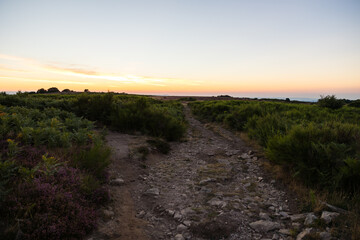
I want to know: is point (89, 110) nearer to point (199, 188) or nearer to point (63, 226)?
point (199, 188)

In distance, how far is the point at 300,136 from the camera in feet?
19.3

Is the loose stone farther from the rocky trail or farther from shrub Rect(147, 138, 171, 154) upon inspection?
shrub Rect(147, 138, 171, 154)

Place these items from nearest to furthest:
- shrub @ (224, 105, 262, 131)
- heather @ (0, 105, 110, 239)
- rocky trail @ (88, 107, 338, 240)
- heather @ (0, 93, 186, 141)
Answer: heather @ (0, 105, 110, 239), rocky trail @ (88, 107, 338, 240), heather @ (0, 93, 186, 141), shrub @ (224, 105, 262, 131)

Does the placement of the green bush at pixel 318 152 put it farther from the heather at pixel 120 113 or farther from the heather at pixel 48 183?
the heather at pixel 120 113

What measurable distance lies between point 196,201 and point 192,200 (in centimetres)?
10

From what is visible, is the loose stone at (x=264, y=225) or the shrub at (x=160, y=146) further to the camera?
the shrub at (x=160, y=146)

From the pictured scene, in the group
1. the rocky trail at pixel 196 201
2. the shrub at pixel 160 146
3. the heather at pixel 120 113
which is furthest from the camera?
the heather at pixel 120 113

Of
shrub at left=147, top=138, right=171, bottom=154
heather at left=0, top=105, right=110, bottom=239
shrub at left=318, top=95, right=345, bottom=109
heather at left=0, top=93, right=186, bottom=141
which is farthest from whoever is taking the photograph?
shrub at left=318, top=95, right=345, bottom=109

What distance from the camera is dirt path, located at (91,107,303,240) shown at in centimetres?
356

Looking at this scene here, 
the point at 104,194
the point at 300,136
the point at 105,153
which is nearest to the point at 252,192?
the point at 300,136

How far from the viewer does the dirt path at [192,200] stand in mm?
3557

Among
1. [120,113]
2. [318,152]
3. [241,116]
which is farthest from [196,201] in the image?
[241,116]

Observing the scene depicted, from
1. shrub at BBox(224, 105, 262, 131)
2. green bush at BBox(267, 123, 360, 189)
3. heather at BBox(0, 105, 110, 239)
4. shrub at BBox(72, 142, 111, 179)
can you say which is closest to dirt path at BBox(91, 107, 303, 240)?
heather at BBox(0, 105, 110, 239)

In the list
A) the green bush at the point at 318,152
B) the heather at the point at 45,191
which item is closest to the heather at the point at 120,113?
the heather at the point at 45,191
